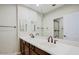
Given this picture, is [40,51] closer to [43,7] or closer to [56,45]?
[56,45]

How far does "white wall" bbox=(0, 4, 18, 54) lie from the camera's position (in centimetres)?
171

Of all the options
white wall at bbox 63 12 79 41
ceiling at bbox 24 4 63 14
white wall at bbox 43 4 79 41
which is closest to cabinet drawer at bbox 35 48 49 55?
white wall at bbox 43 4 79 41

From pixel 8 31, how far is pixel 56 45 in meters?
0.67

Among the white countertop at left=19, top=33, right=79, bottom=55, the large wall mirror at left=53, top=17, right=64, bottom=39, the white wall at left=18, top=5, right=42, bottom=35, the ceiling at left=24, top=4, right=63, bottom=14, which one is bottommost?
the white countertop at left=19, top=33, right=79, bottom=55

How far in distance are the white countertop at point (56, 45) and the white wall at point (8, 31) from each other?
13 centimetres

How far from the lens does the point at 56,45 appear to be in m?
1.71

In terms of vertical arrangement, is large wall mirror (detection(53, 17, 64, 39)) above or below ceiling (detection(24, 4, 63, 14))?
below

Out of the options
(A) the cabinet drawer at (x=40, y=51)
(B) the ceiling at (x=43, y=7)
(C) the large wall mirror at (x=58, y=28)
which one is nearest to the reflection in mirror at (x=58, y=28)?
(C) the large wall mirror at (x=58, y=28)

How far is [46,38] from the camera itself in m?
1.75

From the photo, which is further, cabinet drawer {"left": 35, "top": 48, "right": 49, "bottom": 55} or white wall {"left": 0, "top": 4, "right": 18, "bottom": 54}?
white wall {"left": 0, "top": 4, "right": 18, "bottom": 54}

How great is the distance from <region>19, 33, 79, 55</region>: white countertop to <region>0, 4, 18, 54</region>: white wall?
13cm

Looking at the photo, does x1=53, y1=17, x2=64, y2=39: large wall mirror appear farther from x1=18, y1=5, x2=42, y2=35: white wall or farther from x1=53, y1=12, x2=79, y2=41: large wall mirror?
x1=18, y1=5, x2=42, y2=35: white wall

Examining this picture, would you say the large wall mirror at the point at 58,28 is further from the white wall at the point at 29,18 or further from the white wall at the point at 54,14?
the white wall at the point at 29,18
